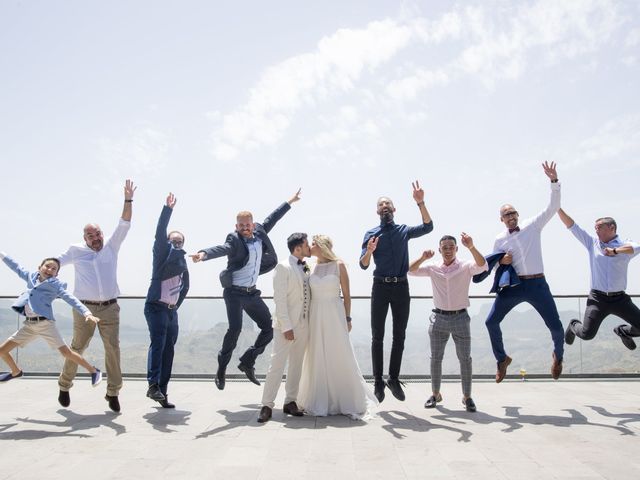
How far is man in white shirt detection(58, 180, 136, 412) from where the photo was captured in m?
5.65

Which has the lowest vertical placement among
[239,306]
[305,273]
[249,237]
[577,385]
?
[577,385]

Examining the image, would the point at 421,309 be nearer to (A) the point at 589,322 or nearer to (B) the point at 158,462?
(A) the point at 589,322

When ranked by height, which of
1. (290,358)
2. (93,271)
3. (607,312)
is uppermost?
(93,271)

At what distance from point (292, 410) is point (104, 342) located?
2.28 m

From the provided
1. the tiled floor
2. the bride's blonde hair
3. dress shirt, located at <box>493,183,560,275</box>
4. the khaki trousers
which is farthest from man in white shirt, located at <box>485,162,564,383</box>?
the khaki trousers

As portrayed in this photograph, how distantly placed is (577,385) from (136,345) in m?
7.22

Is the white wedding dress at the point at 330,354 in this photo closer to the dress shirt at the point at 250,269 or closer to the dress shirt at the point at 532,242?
the dress shirt at the point at 250,269

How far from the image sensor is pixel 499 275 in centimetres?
605

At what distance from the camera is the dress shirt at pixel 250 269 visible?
20.1 ft

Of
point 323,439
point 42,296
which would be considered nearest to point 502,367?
point 323,439

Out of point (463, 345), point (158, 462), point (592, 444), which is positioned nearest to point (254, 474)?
point (158, 462)

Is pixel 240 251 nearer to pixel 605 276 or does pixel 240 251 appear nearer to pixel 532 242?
pixel 532 242

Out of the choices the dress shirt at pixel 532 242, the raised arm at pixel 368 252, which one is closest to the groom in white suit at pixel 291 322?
the raised arm at pixel 368 252

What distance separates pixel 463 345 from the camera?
577 centimetres
